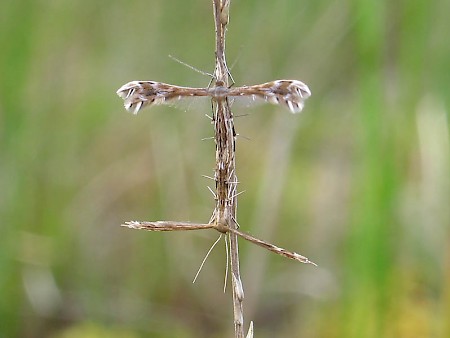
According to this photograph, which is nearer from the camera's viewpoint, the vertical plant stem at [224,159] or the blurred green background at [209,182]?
the vertical plant stem at [224,159]

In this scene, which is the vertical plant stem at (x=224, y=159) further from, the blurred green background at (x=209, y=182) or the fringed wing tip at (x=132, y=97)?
the blurred green background at (x=209, y=182)

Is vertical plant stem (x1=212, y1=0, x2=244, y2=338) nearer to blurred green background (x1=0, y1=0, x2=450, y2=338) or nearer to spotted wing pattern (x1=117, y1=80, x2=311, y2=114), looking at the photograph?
spotted wing pattern (x1=117, y1=80, x2=311, y2=114)

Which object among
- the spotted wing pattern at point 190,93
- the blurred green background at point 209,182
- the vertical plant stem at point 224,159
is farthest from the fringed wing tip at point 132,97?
the blurred green background at point 209,182

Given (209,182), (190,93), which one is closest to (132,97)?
(190,93)

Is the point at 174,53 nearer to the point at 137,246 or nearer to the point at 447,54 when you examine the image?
the point at 137,246

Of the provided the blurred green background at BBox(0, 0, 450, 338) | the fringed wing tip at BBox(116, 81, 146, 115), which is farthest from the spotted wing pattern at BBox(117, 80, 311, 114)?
the blurred green background at BBox(0, 0, 450, 338)

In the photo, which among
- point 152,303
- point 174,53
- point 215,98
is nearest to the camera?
point 215,98

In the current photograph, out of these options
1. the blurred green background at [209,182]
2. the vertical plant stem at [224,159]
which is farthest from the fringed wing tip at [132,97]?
the blurred green background at [209,182]

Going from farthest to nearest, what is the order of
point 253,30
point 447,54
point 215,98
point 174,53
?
point 174,53, point 253,30, point 447,54, point 215,98

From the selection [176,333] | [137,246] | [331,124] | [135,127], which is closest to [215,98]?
[176,333]
